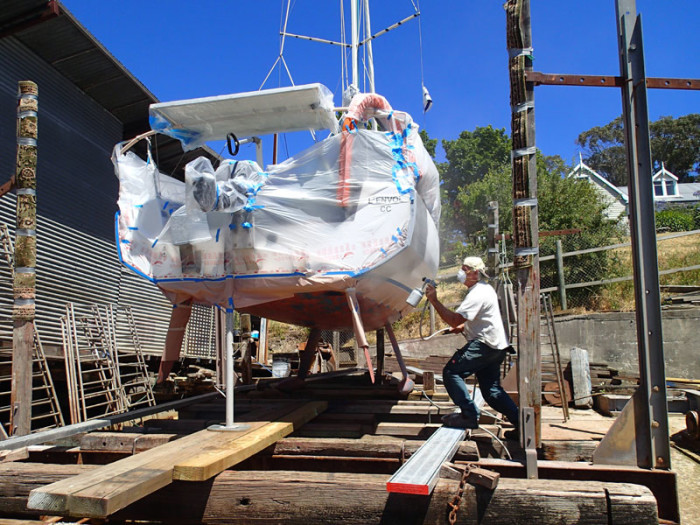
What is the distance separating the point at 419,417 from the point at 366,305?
1.21 metres

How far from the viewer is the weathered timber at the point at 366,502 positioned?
278cm

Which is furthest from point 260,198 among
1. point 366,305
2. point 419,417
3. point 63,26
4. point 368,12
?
point 368,12

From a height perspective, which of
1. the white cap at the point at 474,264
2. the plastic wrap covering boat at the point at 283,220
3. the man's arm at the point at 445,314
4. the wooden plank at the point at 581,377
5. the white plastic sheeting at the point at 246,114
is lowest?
the wooden plank at the point at 581,377

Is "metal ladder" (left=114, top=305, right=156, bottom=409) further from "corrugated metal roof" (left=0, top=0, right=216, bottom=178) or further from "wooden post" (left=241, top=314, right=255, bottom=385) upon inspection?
"corrugated metal roof" (left=0, top=0, right=216, bottom=178)

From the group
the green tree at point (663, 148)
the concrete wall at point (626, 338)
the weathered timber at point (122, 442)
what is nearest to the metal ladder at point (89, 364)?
the weathered timber at point (122, 442)

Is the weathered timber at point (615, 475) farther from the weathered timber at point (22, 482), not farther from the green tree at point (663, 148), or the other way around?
the green tree at point (663, 148)

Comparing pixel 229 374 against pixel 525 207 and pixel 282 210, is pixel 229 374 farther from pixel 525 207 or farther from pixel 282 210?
pixel 525 207

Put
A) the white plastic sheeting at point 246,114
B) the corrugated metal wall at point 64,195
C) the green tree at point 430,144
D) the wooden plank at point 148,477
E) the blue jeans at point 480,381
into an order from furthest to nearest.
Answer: the green tree at point 430,144
the corrugated metal wall at point 64,195
the white plastic sheeting at point 246,114
the blue jeans at point 480,381
the wooden plank at point 148,477

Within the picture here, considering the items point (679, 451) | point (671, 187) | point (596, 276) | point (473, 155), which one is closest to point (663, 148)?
point (671, 187)

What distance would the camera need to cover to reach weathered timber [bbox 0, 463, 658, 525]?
9.11ft

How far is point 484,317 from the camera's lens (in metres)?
4.42

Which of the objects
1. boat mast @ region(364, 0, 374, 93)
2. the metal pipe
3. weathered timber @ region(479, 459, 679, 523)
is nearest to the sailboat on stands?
the metal pipe

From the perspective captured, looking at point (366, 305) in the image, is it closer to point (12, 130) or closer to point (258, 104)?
point (258, 104)

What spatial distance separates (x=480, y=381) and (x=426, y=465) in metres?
1.65
